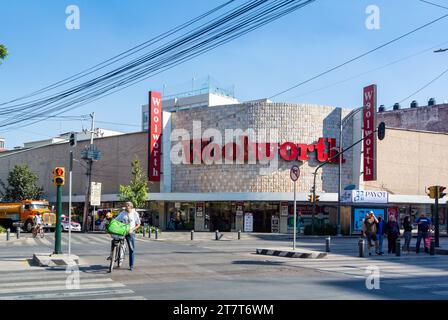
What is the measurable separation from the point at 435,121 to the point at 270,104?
2509cm

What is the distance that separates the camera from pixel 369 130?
45.8 meters

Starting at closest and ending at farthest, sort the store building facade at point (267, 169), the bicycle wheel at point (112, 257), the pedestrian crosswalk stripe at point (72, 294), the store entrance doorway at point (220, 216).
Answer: the pedestrian crosswalk stripe at point (72, 294) → the bicycle wheel at point (112, 257) → the store building facade at point (267, 169) → the store entrance doorway at point (220, 216)

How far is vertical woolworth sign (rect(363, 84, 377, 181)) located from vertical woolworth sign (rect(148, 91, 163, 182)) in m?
18.0

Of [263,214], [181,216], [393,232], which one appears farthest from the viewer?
[181,216]

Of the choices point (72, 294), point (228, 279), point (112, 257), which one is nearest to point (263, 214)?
point (112, 257)

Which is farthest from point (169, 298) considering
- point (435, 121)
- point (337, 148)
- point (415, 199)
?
point (435, 121)

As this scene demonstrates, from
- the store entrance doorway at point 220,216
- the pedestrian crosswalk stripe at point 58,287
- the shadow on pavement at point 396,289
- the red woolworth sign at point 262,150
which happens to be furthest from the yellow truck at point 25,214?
the shadow on pavement at point 396,289

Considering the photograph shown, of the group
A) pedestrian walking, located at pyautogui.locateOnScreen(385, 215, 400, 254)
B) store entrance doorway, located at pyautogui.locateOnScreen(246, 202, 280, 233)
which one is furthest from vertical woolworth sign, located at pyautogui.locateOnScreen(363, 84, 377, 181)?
pedestrian walking, located at pyautogui.locateOnScreen(385, 215, 400, 254)

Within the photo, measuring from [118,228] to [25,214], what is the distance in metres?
32.9

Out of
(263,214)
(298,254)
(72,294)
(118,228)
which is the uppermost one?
(118,228)

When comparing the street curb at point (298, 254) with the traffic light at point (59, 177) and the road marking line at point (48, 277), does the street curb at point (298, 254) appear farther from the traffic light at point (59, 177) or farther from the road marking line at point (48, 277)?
the road marking line at point (48, 277)

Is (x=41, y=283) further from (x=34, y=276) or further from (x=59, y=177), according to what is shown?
(x=59, y=177)

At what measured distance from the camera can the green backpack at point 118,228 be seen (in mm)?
13414

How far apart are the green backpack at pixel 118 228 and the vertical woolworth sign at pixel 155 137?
34.4 m
